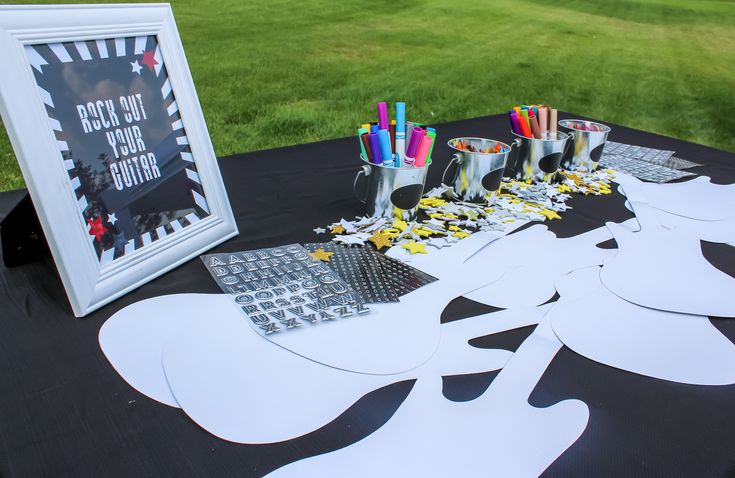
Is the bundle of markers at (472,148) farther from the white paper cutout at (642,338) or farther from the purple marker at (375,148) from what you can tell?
the white paper cutout at (642,338)

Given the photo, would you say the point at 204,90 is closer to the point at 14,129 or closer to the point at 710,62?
the point at 14,129

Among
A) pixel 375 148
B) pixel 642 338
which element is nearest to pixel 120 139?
pixel 375 148


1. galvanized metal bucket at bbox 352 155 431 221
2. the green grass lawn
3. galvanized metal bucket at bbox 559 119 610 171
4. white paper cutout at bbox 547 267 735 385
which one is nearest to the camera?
white paper cutout at bbox 547 267 735 385

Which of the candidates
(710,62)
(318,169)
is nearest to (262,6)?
(318,169)

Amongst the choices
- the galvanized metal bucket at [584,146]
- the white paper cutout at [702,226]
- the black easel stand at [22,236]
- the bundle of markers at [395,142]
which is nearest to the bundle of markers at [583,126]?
the galvanized metal bucket at [584,146]

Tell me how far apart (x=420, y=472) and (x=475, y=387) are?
10 cm

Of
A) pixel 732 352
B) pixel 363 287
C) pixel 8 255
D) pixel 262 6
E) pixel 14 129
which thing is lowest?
pixel 732 352

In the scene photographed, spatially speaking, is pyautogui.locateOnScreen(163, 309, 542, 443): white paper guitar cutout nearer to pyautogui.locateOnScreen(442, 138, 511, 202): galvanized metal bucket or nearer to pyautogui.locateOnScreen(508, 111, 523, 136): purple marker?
pyautogui.locateOnScreen(442, 138, 511, 202): galvanized metal bucket

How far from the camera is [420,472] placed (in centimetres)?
31

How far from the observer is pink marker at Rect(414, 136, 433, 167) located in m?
0.66

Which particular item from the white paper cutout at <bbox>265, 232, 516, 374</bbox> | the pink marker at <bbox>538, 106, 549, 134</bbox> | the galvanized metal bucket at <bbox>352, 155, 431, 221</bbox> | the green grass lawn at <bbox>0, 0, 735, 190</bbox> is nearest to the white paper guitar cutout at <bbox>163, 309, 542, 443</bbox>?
the white paper cutout at <bbox>265, 232, 516, 374</bbox>

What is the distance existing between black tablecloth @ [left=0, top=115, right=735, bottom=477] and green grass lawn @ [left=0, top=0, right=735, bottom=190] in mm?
1032

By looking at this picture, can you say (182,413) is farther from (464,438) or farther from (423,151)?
(423,151)

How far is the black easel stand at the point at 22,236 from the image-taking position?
0.52 metres
